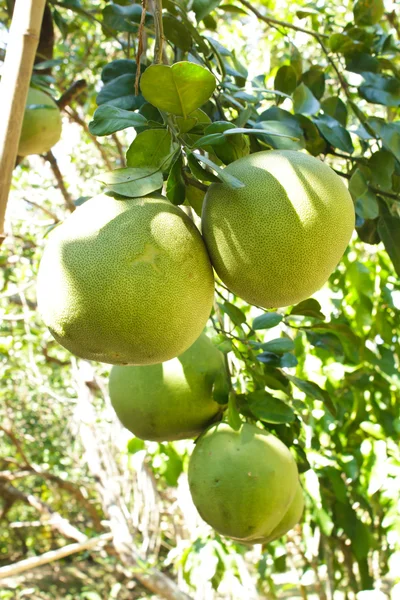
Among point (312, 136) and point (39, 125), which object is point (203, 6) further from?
point (39, 125)

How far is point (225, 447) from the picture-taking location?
1.26 meters

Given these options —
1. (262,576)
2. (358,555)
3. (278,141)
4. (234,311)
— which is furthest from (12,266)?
(278,141)

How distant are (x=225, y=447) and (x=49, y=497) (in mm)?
7404

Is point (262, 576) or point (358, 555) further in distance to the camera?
point (262, 576)

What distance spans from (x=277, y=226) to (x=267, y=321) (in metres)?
0.68

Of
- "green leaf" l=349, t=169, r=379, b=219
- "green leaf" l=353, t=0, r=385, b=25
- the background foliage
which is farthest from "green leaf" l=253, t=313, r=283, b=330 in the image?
"green leaf" l=353, t=0, r=385, b=25

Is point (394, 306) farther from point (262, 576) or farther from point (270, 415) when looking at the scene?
point (262, 576)

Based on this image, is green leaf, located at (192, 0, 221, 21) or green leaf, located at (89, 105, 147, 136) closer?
green leaf, located at (89, 105, 147, 136)

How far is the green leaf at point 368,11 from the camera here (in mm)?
1560

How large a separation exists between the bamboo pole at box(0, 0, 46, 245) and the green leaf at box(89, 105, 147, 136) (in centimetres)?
13

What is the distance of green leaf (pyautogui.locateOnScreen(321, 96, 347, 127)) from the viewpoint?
1.48 metres

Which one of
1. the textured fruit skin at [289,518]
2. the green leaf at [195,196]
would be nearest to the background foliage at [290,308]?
the green leaf at [195,196]

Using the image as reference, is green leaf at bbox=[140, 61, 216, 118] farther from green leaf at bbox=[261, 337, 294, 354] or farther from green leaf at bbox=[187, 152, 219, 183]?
green leaf at bbox=[261, 337, 294, 354]

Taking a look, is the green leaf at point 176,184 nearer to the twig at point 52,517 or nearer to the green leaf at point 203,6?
the green leaf at point 203,6
